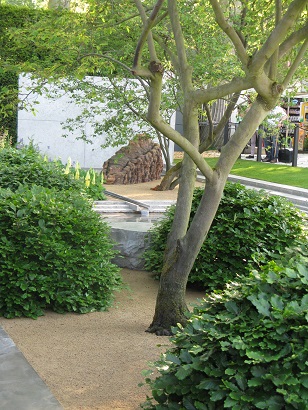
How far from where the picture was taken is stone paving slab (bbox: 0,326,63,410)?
421cm

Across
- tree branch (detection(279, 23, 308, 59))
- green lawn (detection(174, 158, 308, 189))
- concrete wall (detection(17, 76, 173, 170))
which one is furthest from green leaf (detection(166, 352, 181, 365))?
concrete wall (detection(17, 76, 173, 170))

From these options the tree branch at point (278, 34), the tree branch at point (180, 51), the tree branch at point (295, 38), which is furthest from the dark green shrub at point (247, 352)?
the tree branch at point (180, 51)

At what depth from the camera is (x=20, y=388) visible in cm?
450

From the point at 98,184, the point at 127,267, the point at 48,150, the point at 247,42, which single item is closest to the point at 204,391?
the point at 127,267

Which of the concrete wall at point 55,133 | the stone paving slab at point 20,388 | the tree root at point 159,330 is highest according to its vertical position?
the concrete wall at point 55,133

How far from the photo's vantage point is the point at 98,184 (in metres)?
16.3

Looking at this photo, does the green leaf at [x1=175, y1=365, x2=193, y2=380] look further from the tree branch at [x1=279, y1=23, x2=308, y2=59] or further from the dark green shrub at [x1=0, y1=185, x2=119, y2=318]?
the tree branch at [x1=279, y1=23, x2=308, y2=59]

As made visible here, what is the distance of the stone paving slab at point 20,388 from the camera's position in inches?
166

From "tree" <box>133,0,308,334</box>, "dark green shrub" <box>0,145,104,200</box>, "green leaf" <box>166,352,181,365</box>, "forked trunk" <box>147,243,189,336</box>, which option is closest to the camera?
"green leaf" <box>166,352,181,365</box>

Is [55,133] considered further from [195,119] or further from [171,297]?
[171,297]

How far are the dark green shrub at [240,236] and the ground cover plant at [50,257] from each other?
1.21 m

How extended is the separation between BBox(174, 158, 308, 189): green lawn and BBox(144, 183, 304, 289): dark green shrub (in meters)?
9.56

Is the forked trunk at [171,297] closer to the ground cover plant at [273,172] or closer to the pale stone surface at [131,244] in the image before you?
the pale stone surface at [131,244]

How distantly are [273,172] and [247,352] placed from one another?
58.4 ft
